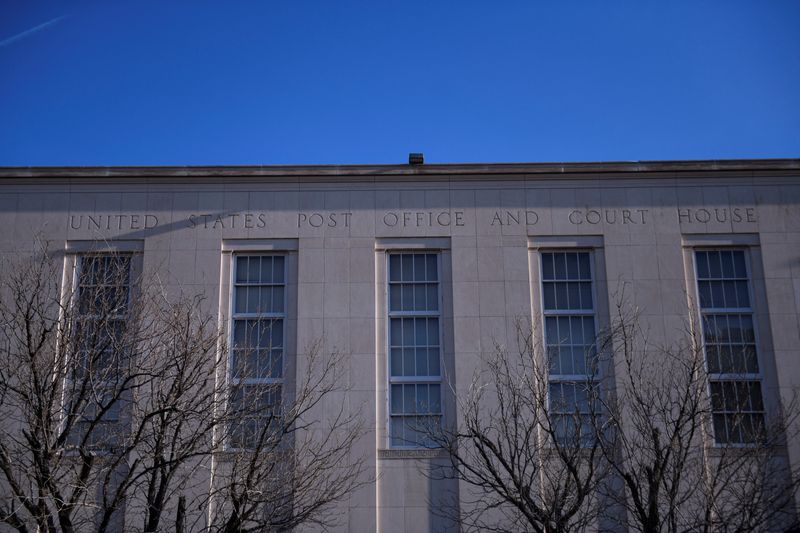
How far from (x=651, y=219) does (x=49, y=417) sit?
56.7ft

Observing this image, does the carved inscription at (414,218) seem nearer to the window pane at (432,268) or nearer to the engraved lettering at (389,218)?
the engraved lettering at (389,218)

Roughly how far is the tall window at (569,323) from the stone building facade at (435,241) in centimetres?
8

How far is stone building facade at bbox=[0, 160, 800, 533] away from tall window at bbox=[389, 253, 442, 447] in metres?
0.04

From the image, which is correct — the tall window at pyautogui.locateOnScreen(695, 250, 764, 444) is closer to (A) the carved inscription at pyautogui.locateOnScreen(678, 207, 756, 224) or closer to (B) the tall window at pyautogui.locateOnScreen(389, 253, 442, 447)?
(A) the carved inscription at pyautogui.locateOnScreen(678, 207, 756, 224)

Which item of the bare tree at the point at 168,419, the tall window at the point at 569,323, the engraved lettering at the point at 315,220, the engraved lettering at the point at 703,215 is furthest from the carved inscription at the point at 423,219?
the engraved lettering at the point at 703,215

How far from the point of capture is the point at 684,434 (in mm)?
22031

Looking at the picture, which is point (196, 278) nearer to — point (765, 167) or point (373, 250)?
point (373, 250)

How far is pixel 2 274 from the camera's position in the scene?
2698 cm

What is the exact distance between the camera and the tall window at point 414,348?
26812mm

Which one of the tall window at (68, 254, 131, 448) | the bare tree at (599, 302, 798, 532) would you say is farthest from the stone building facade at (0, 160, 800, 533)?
the tall window at (68, 254, 131, 448)

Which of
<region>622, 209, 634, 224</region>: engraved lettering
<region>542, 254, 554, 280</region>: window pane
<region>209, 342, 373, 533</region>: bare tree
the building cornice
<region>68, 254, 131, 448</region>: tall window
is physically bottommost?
<region>209, 342, 373, 533</region>: bare tree

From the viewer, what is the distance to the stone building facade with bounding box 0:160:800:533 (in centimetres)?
2738

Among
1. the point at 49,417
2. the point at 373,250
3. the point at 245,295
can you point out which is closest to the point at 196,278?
the point at 245,295

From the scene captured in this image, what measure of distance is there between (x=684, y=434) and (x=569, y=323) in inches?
249
